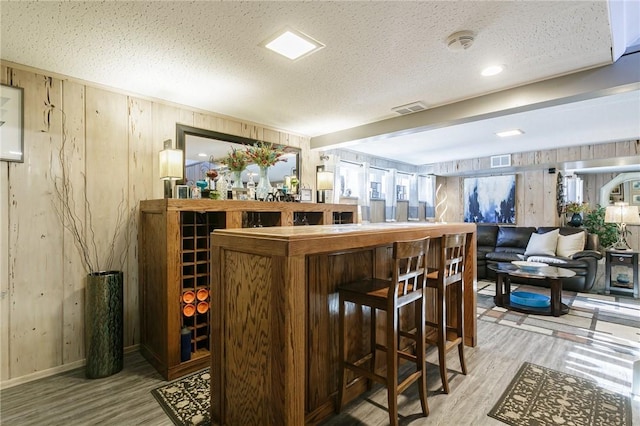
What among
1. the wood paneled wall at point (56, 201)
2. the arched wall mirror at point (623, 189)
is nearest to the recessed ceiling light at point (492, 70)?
the wood paneled wall at point (56, 201)

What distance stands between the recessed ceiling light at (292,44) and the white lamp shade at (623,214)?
17.8 ft

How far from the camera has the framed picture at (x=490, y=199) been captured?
22.8ft

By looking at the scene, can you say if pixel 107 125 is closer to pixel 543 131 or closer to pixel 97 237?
pixel 97 237

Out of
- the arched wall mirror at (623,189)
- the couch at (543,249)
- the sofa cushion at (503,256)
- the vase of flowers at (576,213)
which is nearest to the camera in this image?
the couch at (543,249)

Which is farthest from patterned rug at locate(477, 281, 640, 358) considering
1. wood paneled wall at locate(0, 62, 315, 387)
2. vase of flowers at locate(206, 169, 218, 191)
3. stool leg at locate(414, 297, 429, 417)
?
wood paneled wall at locate(0, 62, 315, 387)

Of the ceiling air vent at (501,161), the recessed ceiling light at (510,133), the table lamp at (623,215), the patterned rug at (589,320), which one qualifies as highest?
the recessed ceiling light at (510,133)

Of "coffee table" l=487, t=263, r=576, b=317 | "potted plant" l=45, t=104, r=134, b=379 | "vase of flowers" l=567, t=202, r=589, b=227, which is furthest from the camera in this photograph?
"vase of flowers" l=567, t=202, r=589, b=227

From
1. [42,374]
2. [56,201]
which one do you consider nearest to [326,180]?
[56,201]

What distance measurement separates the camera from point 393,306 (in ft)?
5.86

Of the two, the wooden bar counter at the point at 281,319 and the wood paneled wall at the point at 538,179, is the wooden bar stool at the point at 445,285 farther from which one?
the wood paneled wall at the point at 538,179

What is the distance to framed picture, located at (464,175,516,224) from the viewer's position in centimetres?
695

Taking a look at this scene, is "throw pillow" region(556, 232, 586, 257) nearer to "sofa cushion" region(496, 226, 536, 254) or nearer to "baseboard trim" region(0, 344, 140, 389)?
"sofa cushion" region(496, 226, 536, 254)

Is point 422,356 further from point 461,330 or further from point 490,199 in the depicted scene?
point 490,199

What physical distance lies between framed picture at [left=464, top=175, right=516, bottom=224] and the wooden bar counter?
18.9 feet
